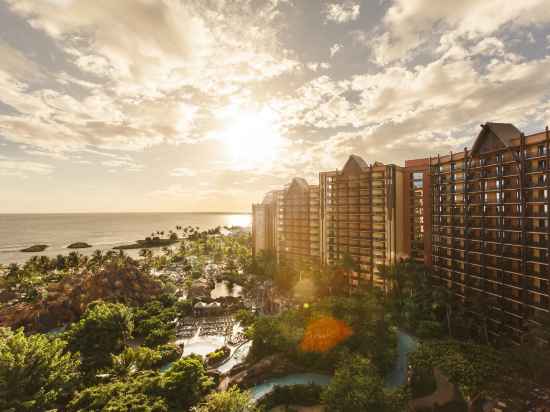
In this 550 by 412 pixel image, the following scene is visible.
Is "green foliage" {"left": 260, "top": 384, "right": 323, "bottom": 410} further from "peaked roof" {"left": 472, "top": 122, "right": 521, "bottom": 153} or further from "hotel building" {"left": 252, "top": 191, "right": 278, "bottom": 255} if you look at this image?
"hotel building" {"left": 252, "top": 191, "right": 278, "bottom": 255}

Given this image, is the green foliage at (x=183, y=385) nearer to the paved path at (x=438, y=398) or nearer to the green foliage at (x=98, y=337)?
the green foliage at (x=98, y=337)

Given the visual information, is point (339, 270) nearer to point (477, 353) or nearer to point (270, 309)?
point (270, 309)

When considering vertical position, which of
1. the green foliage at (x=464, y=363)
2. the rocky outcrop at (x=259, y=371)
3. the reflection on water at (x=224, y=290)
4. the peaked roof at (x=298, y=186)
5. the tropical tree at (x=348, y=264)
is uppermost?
the peaked roof at (x=298, y=186)

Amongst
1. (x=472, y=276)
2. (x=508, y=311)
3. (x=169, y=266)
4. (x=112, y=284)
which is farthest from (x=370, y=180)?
(x=169, y=266)

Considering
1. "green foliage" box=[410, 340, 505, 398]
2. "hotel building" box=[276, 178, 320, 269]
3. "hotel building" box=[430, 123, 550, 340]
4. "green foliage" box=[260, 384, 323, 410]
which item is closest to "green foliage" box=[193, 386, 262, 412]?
"green foliage" box=[260, 384, 323, 410]

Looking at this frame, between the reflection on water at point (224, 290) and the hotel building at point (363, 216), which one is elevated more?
the hotel building at point (363, 216)

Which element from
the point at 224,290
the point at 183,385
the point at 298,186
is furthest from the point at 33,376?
the point at 298,186

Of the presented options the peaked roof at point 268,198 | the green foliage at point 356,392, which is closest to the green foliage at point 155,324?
the green foliage at point 356,392
